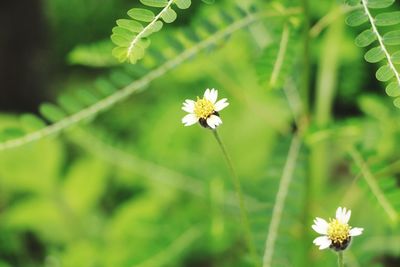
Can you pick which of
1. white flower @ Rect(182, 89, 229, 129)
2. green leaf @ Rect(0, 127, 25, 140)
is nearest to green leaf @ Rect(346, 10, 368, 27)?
white flower @ Rect(182, 89, 229, 129)

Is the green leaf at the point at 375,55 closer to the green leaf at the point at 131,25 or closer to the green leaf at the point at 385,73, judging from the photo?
the green leaf at the point at 385,73

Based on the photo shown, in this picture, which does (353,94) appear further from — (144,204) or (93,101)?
(93,101)

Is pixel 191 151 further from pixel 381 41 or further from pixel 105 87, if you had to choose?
pixel 381 41

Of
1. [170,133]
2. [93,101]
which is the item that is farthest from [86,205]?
[93,101]

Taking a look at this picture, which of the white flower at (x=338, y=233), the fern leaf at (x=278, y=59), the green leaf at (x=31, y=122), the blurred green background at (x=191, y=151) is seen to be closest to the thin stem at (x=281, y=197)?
the blurred green background at (x=191, y=151)

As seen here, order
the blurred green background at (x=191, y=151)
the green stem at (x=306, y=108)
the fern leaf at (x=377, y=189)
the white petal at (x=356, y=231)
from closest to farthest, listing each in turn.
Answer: the white petal at (x=356, y=231) → the fern leaf at (x=377, y=189) → the green stem at (x=306, y=108) → the blurred green background at (x=191, y=151)

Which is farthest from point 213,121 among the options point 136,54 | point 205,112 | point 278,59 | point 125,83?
point 125,83

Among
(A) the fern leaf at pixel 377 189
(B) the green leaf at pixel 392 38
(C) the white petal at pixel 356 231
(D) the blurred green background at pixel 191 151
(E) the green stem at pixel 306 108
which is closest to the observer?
(C) the white petal at pixel 356 231
